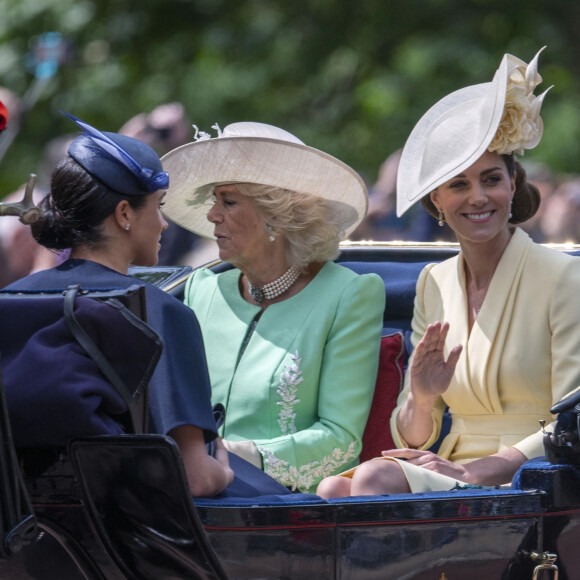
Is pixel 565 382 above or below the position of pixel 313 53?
below

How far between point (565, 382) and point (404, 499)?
760 millimetres

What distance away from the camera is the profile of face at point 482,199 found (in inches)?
135

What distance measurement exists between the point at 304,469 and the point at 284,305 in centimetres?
56

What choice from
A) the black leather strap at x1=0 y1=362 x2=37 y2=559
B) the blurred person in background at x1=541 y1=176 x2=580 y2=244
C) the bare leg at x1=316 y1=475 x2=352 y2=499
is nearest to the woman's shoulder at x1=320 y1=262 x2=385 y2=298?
the bare leg at x1=316 y1=475 x2=352 y2=499

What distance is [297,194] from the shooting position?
3713mm

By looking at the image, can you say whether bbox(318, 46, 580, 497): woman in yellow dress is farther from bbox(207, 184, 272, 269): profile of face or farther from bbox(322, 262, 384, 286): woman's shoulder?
bbox(207, 184, 272, 269): profile of face

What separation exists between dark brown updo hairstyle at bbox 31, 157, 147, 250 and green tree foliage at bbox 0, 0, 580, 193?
536 cm

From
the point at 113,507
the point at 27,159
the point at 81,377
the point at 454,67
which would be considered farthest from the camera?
the point at 27,159

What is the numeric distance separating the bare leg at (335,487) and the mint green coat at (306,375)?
0.70ft

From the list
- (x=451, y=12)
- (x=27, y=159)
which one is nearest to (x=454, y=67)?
(x=451, y=12)

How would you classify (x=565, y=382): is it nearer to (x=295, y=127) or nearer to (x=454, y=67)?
(x=454, y=67)

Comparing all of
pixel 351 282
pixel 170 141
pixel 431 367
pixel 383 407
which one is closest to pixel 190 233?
pixel 170 141

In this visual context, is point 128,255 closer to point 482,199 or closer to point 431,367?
point 431,367

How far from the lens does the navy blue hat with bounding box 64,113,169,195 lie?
8.61ft
